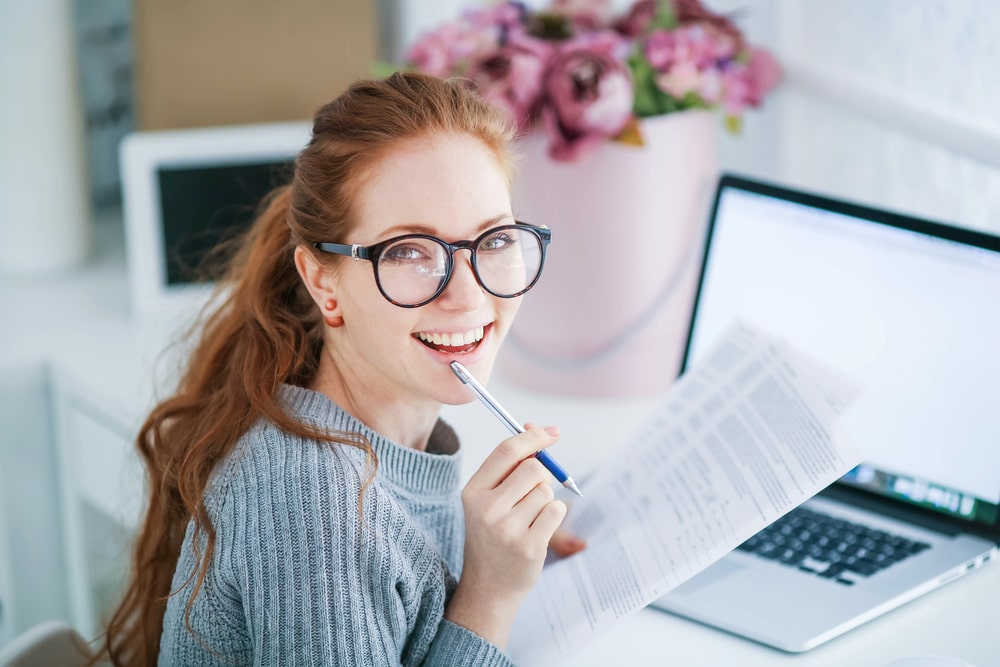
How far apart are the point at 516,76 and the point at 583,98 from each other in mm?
79

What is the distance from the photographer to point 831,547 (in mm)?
979

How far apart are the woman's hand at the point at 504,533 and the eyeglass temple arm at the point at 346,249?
18 centimetres

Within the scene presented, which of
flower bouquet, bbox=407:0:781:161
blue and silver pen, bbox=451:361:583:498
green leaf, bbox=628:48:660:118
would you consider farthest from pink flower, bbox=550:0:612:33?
blue and silver pen, bbox=451:361:583:498

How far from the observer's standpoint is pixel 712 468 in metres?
0.91

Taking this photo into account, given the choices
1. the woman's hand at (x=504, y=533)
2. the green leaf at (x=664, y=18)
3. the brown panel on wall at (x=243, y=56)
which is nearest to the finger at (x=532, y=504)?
the woman's hand at (x=504, y=533)

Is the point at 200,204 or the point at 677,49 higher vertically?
the point at 677,49

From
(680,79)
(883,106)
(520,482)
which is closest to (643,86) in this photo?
(680,79)

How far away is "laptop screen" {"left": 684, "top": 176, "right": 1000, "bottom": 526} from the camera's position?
0.95m

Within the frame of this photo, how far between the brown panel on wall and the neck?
32.1 inches

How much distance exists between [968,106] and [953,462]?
405mm

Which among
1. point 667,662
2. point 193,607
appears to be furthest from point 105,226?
point 667,662

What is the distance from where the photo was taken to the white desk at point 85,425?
124 cm

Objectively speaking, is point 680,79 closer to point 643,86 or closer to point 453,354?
point 643,86

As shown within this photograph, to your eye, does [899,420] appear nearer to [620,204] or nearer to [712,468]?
[712,468]
